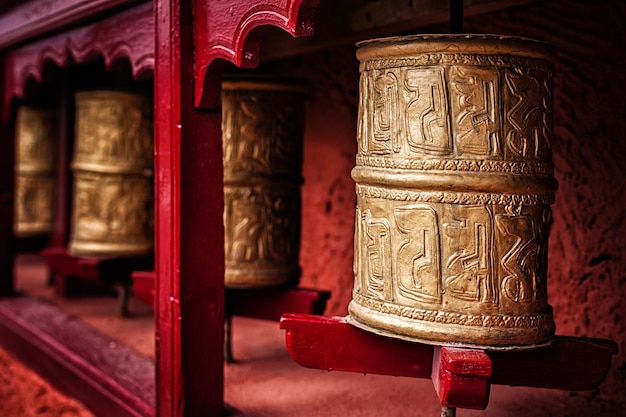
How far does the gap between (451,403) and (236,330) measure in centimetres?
251

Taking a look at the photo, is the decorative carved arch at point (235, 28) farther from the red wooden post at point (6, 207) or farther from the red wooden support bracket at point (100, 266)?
the red wooden post at point (6, 207)

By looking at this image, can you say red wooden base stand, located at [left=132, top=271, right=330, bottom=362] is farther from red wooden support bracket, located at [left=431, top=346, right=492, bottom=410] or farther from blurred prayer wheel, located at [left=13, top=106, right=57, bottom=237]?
blurred prayer wheel, located at [left=13, top=106, right=57, bottom=237]

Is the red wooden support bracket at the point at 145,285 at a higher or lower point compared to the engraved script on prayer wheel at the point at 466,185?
lower

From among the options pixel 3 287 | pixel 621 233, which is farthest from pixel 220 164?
pixel 3 287

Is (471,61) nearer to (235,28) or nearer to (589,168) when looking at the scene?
(235,28)

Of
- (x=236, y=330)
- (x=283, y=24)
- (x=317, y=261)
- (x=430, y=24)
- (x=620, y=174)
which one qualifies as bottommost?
(x=236, y=330)

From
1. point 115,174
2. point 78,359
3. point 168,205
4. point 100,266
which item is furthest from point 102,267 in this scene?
point 168,205

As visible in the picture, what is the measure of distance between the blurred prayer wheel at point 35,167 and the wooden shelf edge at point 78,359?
1.76 meters

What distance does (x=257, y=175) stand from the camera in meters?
3.57

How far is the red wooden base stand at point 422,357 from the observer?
2459 millimetres

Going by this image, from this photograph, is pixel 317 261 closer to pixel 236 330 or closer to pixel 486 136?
pixel 236 330

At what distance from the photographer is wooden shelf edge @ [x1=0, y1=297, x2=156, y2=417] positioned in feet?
11.3

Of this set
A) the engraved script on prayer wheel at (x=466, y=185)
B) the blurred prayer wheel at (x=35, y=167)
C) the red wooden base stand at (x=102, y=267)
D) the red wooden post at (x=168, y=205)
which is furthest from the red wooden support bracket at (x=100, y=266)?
the engraved script on prayer wheel at (x=466, y=185)

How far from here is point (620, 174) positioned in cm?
304
